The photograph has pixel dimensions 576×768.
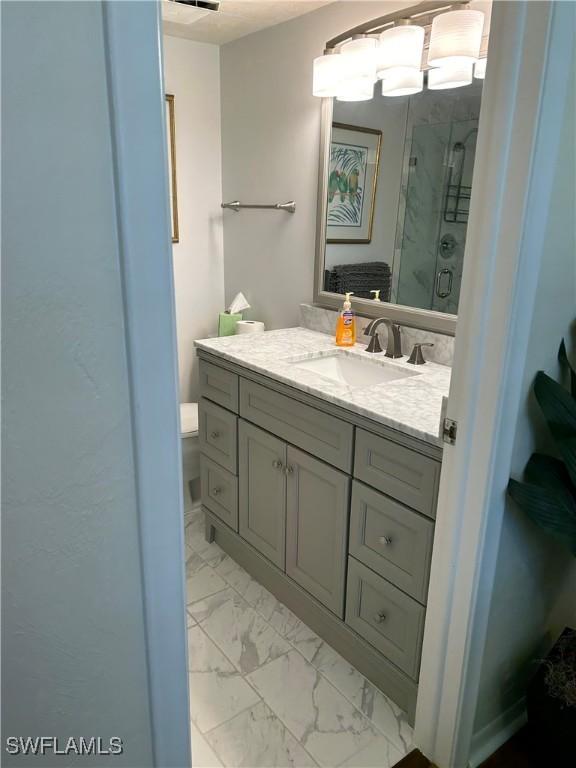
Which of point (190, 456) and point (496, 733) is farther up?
point (190, 456)

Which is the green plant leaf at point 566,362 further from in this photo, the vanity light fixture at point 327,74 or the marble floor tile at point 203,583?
the marble floor tile at point 203,583

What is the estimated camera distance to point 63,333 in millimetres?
584

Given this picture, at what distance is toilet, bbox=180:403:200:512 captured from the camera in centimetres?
259

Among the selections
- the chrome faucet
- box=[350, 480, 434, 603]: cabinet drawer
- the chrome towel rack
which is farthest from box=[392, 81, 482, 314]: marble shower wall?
box=[350, 480, 434, 603]: cabinet drawer

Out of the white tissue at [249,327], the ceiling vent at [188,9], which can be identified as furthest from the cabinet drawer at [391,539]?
the ceiling vent at [188,9]

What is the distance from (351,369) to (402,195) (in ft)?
2.22

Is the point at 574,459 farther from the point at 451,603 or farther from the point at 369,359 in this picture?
the point at 369,359

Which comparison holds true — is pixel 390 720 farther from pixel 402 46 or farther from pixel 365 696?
pixel 402 46

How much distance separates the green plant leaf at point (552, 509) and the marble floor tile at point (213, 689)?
1.08 m

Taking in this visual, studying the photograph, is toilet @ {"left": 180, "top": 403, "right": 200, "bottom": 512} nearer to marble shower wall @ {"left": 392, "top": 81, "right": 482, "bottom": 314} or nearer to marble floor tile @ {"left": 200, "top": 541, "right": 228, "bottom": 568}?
marble floor tile @ {"left": 200, "top": 541, "right": 228, "bottom": 568}

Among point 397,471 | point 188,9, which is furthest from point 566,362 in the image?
point 188,9

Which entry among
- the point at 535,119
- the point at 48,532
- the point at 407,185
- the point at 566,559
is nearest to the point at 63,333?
the point at 48,532

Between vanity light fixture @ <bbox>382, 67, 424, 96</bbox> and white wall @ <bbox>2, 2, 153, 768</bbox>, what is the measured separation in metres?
1.66

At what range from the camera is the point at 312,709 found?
5.55 ft
